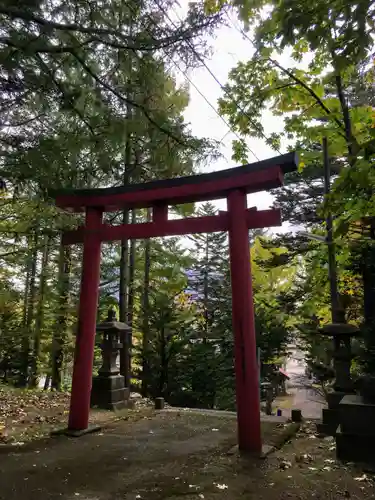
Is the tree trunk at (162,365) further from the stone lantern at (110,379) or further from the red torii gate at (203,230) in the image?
the red torii gate at (203,230)

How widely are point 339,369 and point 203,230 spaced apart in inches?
141

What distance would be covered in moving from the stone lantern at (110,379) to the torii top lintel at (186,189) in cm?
348

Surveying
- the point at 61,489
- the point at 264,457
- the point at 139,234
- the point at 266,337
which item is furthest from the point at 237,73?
the point at 266,337

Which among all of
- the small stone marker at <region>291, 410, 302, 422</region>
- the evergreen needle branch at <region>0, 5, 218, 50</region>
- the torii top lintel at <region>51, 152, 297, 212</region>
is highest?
the evergreen needle branch at <region>0, 5, 218, 50</region>

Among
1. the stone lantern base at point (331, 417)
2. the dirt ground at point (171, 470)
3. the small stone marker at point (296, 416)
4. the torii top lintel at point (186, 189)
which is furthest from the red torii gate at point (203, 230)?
the small stone marker at point (296, 416)

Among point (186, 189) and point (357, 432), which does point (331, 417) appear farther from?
point (186, 189)

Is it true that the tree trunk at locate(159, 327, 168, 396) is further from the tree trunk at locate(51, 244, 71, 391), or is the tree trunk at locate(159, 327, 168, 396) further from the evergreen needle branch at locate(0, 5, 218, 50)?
the evergreen needle branch at locate(0, 5, 218, 50)

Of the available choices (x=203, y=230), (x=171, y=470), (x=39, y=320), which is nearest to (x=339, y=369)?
(x=203, y=230)

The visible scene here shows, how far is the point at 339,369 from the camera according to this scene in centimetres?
686

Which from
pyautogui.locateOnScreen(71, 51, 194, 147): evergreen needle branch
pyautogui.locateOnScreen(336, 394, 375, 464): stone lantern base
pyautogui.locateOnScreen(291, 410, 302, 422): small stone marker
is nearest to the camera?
pyautogui.locateOnScreen(71, 51, 194, 147): evergreen needle branch

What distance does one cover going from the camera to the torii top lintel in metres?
5.49

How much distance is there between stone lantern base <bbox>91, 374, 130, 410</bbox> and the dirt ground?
7.62ft

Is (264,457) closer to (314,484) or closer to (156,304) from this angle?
(314,484)

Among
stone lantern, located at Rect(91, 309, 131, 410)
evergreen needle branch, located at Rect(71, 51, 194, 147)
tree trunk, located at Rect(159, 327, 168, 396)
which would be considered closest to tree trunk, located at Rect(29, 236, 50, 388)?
tree trunk, located at Rect(159, 327, 168, 396)
